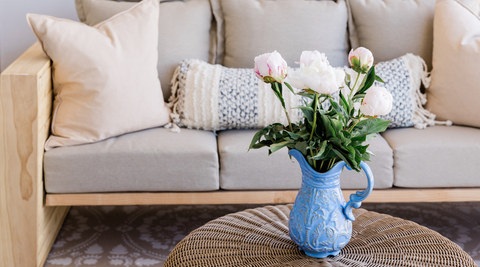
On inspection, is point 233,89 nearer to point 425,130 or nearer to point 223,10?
point 223,10

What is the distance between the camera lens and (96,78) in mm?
1588

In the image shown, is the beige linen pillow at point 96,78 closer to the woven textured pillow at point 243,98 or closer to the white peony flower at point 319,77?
the woven textured pillow at point 243,98

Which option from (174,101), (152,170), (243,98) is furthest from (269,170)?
(174,101)

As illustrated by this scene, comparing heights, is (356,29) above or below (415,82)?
above

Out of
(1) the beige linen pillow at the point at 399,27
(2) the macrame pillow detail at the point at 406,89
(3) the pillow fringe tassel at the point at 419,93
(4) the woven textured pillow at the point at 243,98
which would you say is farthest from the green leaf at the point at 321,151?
(1) the beige linen pillow at the point at 399,27

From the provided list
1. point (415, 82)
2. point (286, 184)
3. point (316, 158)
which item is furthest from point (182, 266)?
point (415, 82)

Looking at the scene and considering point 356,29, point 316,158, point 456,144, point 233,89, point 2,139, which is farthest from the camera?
point 356,29

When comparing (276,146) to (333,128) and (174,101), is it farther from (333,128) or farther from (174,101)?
(174,101)

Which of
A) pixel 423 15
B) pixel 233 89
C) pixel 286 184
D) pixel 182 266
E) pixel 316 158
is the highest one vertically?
pixel 423 15

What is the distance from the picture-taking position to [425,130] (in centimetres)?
174

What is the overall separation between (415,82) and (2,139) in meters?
1.58

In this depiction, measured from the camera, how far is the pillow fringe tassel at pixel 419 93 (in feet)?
5.89

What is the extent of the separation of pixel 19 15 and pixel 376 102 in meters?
1.99

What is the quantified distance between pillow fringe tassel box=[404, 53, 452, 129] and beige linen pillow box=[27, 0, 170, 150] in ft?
3.51
